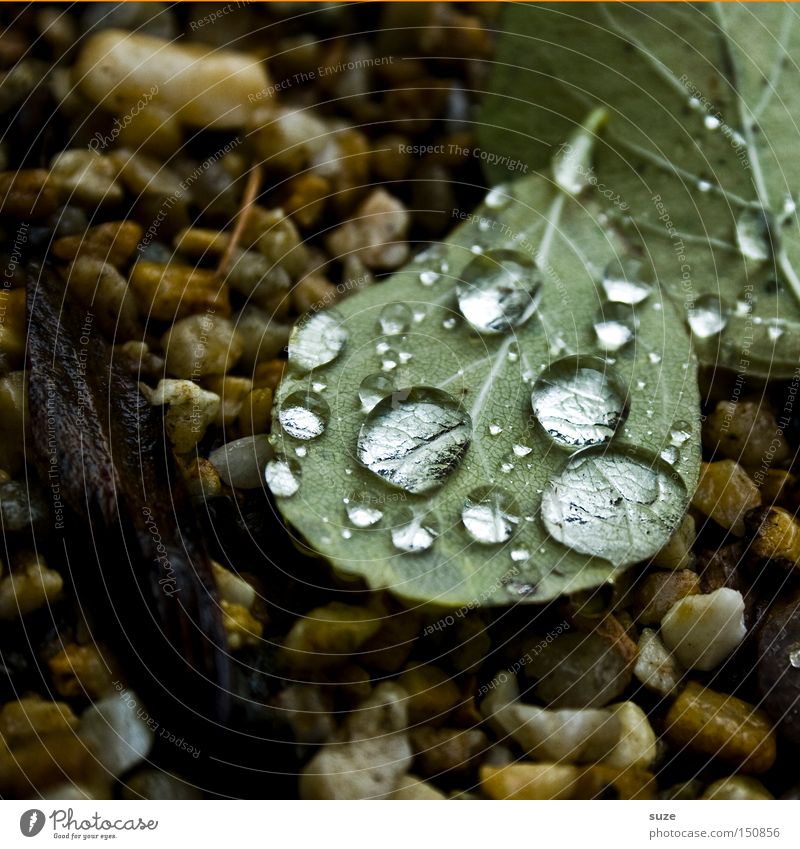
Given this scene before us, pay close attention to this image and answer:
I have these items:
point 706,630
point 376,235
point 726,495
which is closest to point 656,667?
point 706,630

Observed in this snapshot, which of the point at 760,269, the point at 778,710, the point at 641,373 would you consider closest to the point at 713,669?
the point at 778,710

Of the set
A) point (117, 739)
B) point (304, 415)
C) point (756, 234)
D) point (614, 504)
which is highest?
point (756, 234)

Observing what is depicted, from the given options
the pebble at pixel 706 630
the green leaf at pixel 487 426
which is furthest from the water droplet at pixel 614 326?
the pebble at pixel 706 630

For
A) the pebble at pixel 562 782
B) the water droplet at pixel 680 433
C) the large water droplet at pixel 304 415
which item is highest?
the large water droplet at pixel 304 415

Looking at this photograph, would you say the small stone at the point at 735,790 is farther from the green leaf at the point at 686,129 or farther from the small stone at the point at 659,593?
the green leaf at the point at 686,129

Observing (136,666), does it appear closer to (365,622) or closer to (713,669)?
(365,622)

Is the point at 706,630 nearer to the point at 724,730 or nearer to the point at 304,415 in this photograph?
the point at 724,730
